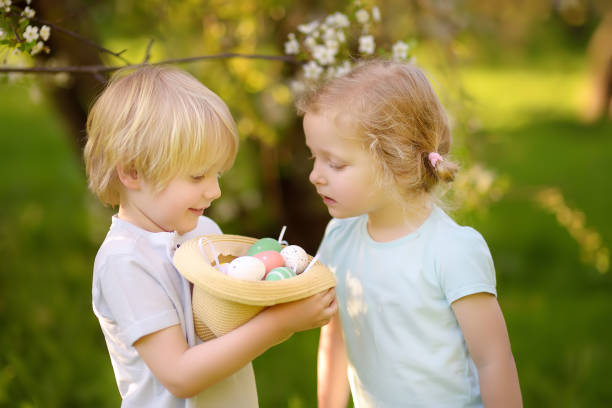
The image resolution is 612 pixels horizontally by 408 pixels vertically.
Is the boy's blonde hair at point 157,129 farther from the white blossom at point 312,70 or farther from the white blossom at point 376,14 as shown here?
the white blossom at point 376,14

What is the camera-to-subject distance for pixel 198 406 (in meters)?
1.69

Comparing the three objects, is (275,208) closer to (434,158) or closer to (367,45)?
(367,45)

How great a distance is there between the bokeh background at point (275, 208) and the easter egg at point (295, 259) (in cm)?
68

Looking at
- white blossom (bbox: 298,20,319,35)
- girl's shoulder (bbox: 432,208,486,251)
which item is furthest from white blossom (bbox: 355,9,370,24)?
girl's shoulder (bbox: 432,208,486,251)

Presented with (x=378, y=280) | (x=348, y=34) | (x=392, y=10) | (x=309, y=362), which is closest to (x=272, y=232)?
(x=309, y=362)

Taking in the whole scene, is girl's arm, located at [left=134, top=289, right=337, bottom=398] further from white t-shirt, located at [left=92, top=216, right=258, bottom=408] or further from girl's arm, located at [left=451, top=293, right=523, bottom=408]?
girl's arm, located at [left=451, top=293, right=523, bottom=408]

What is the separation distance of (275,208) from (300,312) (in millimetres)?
3270

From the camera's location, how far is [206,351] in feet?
5.09

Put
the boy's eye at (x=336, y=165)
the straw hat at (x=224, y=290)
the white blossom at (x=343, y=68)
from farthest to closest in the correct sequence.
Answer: the white blossom at (x=343, y=68) → the boy's eye at (x=336, y=165) → the straw hat at (x=224, y=290)

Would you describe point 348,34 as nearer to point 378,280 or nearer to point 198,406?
point 378,280

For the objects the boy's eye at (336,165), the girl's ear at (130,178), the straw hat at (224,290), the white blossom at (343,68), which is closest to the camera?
the straw hat at (224,290)

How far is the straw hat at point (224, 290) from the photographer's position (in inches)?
57.6

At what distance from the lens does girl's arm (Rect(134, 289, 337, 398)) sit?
1550 millimetres

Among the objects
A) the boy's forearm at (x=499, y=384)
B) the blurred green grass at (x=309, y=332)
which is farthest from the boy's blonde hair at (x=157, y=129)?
the blurred green grass at (x=309, y=332)
